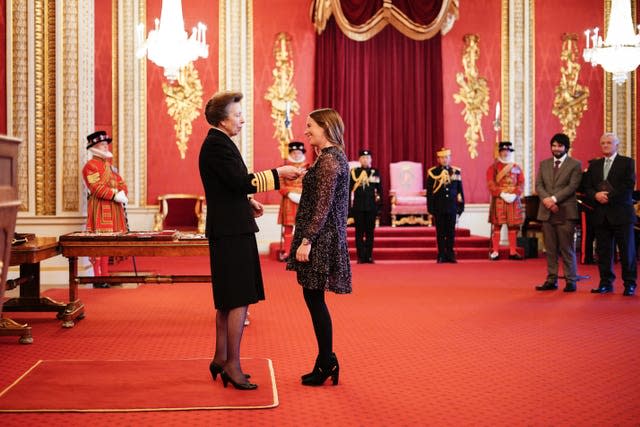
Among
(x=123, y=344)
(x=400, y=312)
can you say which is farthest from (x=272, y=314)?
(x=123, y=344)

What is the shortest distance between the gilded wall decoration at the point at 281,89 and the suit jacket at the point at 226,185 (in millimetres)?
8647

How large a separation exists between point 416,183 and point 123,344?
28.0 feet

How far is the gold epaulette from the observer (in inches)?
133

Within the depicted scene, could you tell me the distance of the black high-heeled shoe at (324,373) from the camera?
11.7 feet

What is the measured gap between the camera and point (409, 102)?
12.7 metres

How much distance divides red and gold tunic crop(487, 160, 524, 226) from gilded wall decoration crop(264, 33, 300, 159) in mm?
3495

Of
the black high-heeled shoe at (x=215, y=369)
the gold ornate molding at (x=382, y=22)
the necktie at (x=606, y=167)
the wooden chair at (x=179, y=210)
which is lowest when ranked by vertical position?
the black high-heeled shoe at (x=215, y=369)

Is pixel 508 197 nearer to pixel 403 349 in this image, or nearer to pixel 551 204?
pixel 551 204

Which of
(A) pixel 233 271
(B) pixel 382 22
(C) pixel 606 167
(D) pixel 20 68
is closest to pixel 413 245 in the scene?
(B) pixel 382 22

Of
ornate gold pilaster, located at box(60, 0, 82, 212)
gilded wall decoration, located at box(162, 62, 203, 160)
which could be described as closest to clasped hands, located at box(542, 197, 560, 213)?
ornate gold pilaster, located at box(60, 0, 82, 212)

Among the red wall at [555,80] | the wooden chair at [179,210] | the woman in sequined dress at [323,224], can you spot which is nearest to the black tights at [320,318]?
the woman in sequined dress at [323,224]

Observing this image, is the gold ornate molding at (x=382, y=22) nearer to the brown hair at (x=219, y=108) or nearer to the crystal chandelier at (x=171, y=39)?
the crystal chandelier at (x=171, y=39)

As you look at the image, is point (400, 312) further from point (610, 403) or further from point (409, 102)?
point (409, 102)

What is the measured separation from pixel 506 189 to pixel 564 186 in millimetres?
3686
